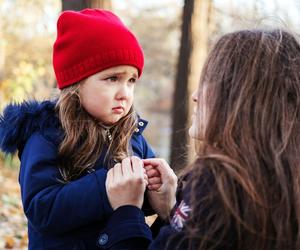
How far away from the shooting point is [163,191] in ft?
6.72

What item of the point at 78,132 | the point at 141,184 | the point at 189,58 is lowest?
the point at 189,58

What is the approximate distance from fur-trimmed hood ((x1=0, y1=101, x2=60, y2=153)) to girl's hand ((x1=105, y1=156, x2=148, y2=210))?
41cm

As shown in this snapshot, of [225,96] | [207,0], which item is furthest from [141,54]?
[207,0]

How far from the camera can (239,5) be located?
7.78m

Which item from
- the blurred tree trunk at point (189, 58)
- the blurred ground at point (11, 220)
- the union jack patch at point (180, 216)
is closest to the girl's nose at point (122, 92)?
the union jack patch at point (180, 216)

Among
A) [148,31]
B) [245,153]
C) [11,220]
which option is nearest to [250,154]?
[245,153]

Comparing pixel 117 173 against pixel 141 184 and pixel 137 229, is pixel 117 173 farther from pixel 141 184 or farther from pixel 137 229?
pixel 137 229

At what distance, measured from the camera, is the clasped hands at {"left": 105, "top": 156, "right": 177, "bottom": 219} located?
1837 millimetres

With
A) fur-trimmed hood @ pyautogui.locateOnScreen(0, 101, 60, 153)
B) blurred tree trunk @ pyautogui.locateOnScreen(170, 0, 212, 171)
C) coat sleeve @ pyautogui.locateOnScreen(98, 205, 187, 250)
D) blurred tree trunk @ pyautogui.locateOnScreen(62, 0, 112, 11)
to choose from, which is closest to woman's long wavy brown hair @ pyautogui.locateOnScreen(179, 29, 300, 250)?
coat sleeve @ pyautogui.locateOnScreen(98, 205, 187, 250)

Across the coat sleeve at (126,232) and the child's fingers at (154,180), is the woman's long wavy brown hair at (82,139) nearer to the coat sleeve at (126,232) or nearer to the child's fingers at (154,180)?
the child's fingers at (154,180)

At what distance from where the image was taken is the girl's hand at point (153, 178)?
2.03 meters

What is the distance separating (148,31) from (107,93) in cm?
1772

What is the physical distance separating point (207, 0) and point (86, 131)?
4.62 metres

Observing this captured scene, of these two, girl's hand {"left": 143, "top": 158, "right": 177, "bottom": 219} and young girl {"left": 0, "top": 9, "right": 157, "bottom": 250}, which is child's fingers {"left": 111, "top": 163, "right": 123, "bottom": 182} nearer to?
young girl {"left": 0, "top": 9, "right": 157, "bottom": 250}
